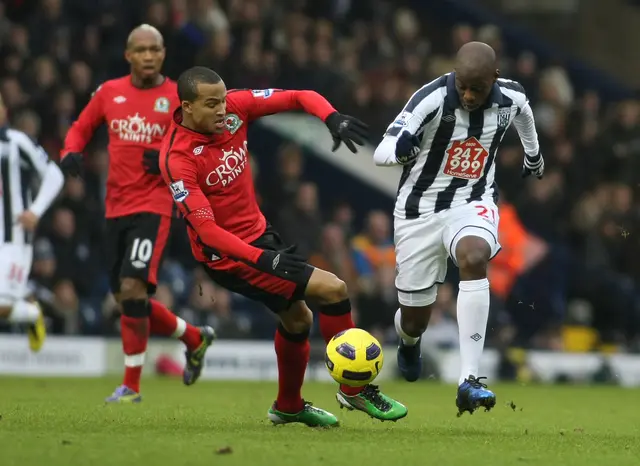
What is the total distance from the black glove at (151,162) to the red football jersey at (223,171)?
200 centimetres

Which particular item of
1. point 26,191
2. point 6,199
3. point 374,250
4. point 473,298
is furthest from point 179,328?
point 374,250

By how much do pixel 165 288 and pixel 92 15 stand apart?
398cm

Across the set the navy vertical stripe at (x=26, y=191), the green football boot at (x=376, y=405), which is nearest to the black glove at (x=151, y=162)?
the navy vertical stripe at (x=26, y=191)

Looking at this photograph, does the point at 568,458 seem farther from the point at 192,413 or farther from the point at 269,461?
the point at 192,413

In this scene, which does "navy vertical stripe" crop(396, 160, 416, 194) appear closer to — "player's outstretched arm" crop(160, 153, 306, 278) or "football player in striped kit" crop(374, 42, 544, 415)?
"football player in striped kit" crop(374, 42, 544, 415)

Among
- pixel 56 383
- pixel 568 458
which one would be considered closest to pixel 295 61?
pixel 56 383

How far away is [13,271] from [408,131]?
15.6 feet

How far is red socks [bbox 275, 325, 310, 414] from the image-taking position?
822 cm

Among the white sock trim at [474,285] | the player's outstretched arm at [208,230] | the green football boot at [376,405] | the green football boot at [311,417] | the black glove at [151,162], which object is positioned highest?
the black glove at [151,162]

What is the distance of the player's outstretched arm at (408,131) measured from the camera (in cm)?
806

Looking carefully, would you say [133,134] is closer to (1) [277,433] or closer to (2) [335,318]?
(2) [335,318]

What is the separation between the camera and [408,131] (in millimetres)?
8227

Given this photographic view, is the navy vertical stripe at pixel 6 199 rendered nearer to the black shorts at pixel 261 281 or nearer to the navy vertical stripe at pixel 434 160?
the black shorts at pixel 261 281

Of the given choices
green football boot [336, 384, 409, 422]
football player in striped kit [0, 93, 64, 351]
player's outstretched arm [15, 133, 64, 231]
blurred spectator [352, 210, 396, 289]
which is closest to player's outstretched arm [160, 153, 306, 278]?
green football boot [336, 384, 409, 422]
